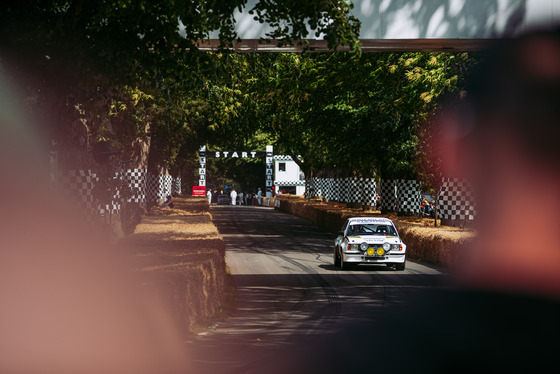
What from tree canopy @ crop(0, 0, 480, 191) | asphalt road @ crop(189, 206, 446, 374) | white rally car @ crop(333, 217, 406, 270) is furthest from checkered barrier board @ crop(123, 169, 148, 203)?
white rally car @ crop(333, 217, 406, 270)

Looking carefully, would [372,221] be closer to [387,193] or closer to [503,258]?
[503,258]

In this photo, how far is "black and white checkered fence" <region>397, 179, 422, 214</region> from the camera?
41.0 meters

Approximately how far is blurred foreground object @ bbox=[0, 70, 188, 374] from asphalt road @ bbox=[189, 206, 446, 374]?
0.63m

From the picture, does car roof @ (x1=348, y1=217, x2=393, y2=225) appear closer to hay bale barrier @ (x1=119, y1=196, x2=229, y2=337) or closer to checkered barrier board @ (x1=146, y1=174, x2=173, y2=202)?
hay bale barrier @ (x1=119, y1=196, x2=229, y2=337)

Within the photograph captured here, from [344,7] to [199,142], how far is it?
124ft

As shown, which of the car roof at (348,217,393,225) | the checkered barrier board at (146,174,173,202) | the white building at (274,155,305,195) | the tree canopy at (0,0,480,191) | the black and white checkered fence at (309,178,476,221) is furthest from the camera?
the white building at (274,155,305,195)

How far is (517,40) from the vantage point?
1308 centimetres

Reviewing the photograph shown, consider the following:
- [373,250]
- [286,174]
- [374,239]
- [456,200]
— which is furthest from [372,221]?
[286,174]

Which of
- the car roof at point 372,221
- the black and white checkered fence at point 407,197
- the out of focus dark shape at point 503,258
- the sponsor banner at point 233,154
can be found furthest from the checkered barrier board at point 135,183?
the sponsor banner at point 233,154

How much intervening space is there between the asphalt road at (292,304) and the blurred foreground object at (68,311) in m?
0.63

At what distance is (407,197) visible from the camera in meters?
41.2

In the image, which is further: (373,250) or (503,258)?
(373,250)

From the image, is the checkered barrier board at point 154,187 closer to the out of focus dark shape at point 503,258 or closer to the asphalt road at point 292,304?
the asphalt road at point 292,304

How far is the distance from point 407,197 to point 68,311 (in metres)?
33.3
